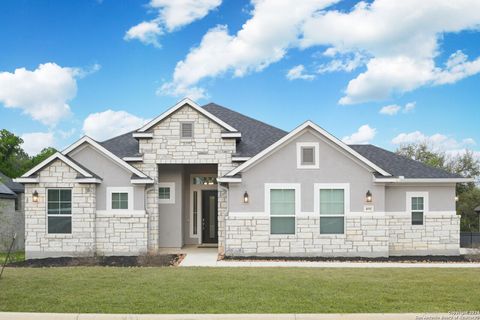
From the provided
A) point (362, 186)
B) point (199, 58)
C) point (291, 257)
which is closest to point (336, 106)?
point (199, 58)

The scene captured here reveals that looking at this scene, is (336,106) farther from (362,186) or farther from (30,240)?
(30,240)

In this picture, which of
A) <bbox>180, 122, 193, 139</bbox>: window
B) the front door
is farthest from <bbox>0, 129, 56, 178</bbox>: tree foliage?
<bbox>180, 122, 193, 139</bbox>: window

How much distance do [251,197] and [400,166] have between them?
6210 mm

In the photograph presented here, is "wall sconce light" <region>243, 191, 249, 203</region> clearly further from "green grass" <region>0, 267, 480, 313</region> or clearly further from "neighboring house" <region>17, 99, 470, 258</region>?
"green grass" <region>0, 267, 480, 313</region>

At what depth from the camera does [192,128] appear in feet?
51.4

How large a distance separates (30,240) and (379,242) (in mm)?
12006

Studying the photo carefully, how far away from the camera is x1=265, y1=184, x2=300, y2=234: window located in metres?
14.5

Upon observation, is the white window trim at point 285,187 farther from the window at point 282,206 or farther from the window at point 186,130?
the window at point 186,130

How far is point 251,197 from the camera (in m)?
14.5

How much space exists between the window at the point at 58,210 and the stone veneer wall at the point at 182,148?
2786mm

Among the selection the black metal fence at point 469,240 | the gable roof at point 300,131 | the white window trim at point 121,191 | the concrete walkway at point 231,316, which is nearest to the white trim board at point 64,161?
the white window trim at point 121,191

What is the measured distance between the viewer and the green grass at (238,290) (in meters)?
7.23

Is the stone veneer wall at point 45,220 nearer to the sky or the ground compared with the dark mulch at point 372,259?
nearer to the sky

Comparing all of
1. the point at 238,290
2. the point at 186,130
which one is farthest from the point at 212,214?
the point at 238,290
